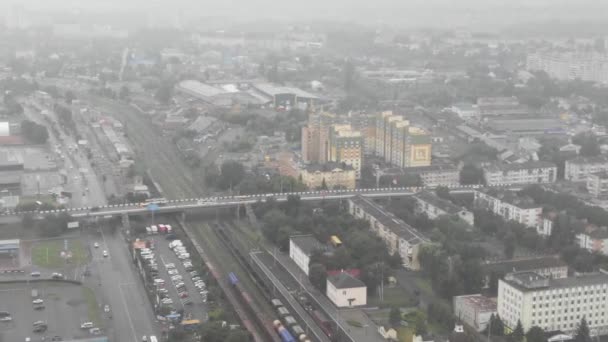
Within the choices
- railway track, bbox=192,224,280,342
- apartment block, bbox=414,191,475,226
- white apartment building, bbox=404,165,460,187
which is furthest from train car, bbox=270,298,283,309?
white apartment building, bbox=404,165,460,187

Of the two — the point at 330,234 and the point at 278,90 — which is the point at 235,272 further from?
the point at 278,90

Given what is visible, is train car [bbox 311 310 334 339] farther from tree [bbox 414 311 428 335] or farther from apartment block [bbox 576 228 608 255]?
apartment block [bbox 576 228 608 255]

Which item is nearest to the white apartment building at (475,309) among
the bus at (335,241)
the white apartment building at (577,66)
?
the bus at (335,241)

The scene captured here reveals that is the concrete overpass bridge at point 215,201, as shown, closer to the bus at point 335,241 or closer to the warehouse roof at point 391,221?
the warehouse roof at point 391,221

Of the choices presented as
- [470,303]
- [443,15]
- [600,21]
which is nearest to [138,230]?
[470,303]

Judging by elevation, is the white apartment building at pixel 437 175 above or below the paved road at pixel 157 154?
above
